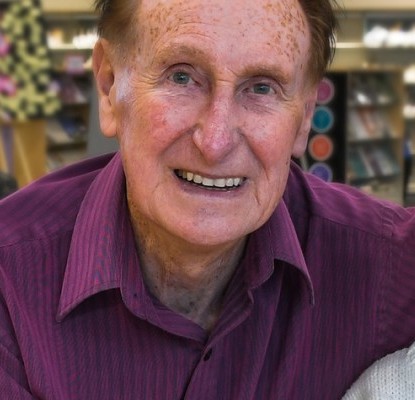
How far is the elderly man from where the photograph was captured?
1.16 meters

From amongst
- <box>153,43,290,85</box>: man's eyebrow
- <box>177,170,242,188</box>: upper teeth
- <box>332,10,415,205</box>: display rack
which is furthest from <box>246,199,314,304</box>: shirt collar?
<box>332,10,415,205</box>: display rack

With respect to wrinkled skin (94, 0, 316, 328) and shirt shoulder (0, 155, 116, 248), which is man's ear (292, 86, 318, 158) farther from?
shirt shoulder (0, 155, 116, 248)

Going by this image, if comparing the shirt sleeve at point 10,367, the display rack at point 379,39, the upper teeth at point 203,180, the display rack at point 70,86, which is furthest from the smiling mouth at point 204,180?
the display rack at point 379,39

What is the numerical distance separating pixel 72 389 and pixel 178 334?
0.21 meters

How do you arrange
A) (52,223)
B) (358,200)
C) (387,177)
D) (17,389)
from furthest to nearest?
(387,177)
(358,200)
(52,223)
(17,389)

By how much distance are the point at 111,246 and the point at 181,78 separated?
13.8 inches

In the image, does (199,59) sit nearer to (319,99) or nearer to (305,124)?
(305,124)

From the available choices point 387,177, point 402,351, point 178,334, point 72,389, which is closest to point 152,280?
point 178,334

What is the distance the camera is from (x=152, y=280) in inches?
54.6

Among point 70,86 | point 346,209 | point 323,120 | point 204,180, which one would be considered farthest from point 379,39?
point 204,180

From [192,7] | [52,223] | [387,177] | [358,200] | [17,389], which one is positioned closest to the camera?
[192,7]

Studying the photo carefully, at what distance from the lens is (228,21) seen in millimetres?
1115

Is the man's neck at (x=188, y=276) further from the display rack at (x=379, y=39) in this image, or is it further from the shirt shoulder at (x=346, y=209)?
the display rack at (x=379, y=39)

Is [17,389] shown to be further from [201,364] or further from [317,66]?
[317,66]
